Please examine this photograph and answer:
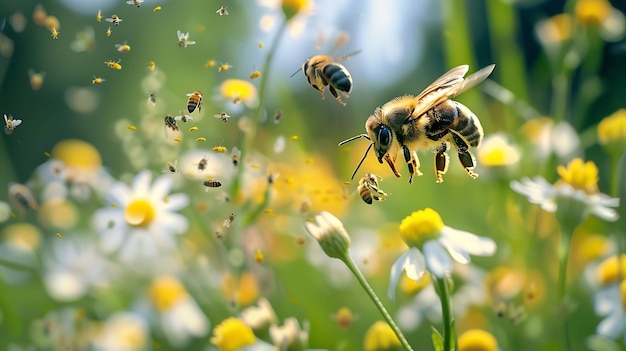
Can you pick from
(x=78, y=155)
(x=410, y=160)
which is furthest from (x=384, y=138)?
(x=78, y=155)

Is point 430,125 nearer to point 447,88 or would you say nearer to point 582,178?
point 447,88

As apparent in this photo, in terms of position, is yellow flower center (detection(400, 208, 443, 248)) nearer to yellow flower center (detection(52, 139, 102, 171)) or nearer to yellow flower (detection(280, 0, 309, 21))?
yellow flower (detection(280, 0, 309, 21))

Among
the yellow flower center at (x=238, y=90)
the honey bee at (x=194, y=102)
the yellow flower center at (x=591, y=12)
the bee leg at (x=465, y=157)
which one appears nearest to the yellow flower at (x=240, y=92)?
the yellow flower center at (x=238, y=90)

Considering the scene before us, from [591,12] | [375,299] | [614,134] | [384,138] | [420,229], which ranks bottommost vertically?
[375,299]

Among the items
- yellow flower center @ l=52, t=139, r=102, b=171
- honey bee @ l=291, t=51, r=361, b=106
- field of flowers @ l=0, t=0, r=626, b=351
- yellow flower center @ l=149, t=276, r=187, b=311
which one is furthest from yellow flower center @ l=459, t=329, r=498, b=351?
yellow flower center @ l=52, t=139, r=102, b=171

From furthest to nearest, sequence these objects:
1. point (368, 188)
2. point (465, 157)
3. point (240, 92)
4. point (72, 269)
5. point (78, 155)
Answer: point (78, 155) < point (72, 269) < point (240, 92) < point (465, 157) < point (368, 188)

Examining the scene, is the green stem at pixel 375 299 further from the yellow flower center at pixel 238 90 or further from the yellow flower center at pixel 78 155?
the yellow flower center at pixel 78 155
